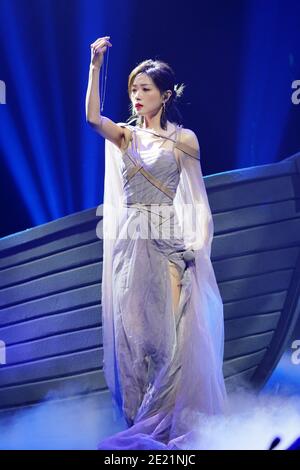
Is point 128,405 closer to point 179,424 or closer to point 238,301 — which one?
point 179,424

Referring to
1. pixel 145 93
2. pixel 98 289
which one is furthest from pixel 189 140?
pixel 98 289

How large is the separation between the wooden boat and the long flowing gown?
47 centimetres

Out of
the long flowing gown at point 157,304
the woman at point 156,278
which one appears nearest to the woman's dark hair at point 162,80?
the woman at point 156,278

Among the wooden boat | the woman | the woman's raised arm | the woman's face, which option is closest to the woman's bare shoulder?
the woman

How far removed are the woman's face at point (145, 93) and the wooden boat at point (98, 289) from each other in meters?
0.58

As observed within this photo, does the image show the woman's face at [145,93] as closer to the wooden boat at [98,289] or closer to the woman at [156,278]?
the woman at [156,278]

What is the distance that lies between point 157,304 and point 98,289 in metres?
0.64

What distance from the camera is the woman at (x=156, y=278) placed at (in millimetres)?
2992

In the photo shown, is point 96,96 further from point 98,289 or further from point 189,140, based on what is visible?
point 98,289

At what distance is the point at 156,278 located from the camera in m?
3.05

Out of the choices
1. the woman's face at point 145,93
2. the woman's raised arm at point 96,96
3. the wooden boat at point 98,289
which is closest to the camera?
the woman's raised arm at point 96,96

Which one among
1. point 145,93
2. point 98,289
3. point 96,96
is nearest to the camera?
point 96,96

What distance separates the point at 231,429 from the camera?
313cm

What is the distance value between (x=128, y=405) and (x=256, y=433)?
0.59m
